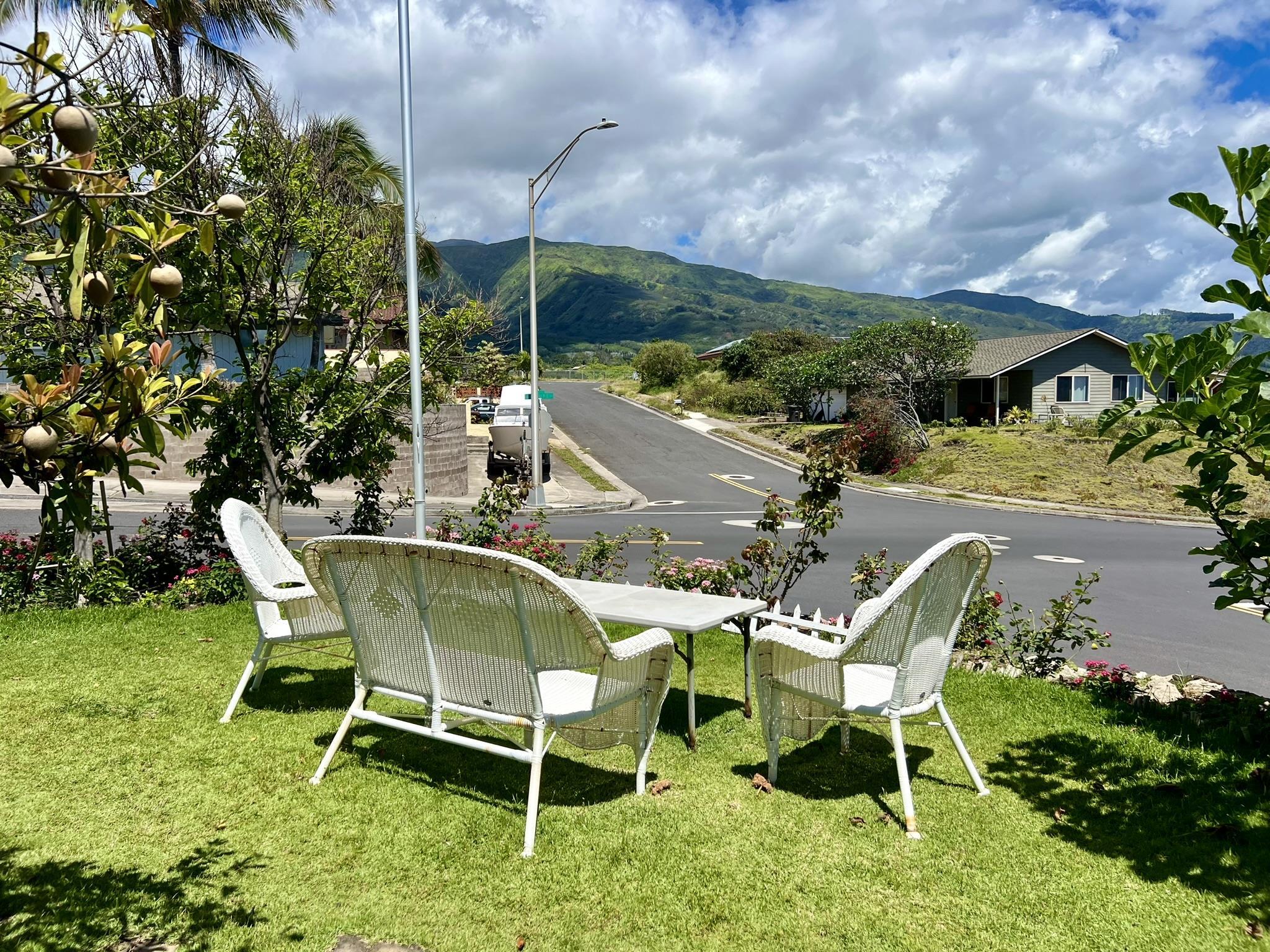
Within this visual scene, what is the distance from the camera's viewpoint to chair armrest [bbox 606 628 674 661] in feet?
12.5

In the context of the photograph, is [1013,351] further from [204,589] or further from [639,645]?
[639,645]

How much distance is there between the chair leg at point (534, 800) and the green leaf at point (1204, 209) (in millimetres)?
3227

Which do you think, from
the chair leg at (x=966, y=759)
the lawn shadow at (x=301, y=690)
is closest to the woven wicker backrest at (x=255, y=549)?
the lawn shadow at (x=301, y=690)

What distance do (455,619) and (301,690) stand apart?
8.03 ft

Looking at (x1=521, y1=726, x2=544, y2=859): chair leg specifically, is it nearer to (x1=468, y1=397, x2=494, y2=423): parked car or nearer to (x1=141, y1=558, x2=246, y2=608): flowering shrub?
(x1=141, y1=558, x2=246, y2=608): flowering shrub

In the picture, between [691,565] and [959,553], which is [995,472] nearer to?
[691,565]

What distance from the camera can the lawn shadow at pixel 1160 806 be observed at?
3570 millimetres

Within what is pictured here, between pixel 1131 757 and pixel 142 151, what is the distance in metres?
8.34

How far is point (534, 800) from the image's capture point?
146 inches

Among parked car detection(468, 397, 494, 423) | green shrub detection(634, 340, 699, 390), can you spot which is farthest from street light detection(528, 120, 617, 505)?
green shrub detection(634, 340, 699, 390)

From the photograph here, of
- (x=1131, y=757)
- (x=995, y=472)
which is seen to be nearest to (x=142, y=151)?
(x=1131, y=757)

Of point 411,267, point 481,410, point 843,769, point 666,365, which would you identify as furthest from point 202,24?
point 666,365

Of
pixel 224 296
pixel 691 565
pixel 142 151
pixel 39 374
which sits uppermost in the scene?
pixel 142 151

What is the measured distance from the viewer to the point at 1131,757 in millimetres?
4793
